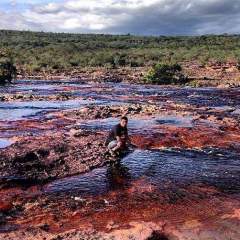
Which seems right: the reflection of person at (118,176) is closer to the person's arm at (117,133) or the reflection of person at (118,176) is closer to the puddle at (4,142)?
the person's arm at (117,133)

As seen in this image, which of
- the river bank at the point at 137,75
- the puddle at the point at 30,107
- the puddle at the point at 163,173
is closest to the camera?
the puddle at the point at 163,173

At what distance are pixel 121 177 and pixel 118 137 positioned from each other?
163cm

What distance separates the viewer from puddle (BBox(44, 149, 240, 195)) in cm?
1278

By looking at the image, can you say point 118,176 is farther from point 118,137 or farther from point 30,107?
point 30,107

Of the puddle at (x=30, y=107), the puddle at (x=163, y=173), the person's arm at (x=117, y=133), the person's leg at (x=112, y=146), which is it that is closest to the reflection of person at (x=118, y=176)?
the puddle at (x=163, y=173)

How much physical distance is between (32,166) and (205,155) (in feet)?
17.9

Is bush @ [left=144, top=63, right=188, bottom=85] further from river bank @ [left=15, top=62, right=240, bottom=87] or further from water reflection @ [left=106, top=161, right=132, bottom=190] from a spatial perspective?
water reflection @ [left=106, top=161, right=132, bottom=190]

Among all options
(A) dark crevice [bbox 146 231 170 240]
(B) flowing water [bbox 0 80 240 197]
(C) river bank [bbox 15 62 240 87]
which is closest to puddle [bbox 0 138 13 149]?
(B) flowing water [bbox 0 80 240 197]

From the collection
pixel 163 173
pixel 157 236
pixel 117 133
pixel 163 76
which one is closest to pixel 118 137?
pixel 117 133

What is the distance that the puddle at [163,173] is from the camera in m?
12.8

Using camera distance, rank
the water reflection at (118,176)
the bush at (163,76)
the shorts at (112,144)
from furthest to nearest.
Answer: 1. the bush at (163,76)
2. the shorts at (112,144)
3. the water reflection at (118,176)

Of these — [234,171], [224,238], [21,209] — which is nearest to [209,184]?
[234,171]

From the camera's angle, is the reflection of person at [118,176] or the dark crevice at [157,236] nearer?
the dark crevice at [157,236]

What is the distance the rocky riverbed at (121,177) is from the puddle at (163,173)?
0.09ft
